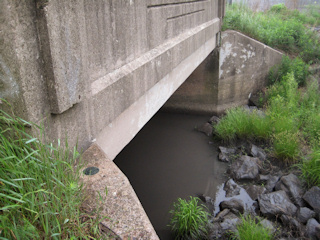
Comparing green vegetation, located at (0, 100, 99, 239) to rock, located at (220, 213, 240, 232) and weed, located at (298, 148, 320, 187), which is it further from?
weed, located at (298, 148, 320, 187)

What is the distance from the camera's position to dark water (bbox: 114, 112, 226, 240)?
562 cm

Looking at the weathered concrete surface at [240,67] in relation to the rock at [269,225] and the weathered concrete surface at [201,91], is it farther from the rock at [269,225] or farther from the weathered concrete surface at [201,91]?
the rock at [269,225]

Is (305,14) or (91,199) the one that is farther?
(305,14)

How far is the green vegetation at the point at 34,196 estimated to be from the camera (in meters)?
1.36

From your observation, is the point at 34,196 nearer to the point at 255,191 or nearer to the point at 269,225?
the point at 269,225

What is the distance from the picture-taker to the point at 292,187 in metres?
5.38

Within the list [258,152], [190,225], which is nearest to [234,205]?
[190,225]

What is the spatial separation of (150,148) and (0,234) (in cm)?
638

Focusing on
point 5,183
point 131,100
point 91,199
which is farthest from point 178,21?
point 5,183

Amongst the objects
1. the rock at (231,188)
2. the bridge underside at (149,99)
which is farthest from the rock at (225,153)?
the bridge underside at (149,99)

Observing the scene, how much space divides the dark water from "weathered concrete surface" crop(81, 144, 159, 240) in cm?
301

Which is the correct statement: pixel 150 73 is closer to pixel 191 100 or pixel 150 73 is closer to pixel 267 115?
pixel 267 115

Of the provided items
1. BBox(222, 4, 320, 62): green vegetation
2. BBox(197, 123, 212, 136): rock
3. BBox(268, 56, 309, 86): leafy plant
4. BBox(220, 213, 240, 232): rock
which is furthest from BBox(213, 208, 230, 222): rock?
BBox(222, 4, 320, 62): green vegetation

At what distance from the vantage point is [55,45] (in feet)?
5.81
